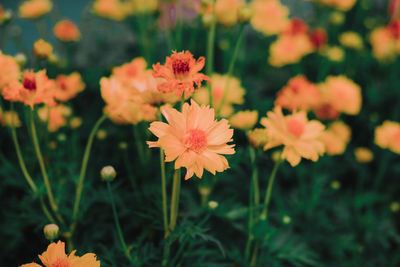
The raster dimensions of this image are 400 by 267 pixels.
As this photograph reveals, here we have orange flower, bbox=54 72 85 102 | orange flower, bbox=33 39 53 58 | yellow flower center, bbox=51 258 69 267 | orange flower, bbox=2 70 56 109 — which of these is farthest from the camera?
orange flower, bbox=54 72 85 102

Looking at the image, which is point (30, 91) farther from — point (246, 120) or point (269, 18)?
point (269, 18)

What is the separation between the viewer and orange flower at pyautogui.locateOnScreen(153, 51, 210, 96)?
29.2 inches

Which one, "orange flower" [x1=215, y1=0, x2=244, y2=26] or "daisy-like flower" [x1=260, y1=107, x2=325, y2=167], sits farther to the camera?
"orange flower" [x1=215, y1=0, x2=244, y2=26]

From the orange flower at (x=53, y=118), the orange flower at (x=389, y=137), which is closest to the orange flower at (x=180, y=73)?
the orange flower at (x=53, y=118)

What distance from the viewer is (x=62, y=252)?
68cm

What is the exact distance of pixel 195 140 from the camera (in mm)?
753

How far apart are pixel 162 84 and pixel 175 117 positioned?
3.4 inches

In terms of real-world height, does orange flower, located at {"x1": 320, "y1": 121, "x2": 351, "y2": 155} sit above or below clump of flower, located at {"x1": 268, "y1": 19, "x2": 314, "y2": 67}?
below

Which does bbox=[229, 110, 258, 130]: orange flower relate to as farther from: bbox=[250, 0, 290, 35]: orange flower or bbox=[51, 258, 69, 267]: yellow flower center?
bbox=[250, 0, 290, 35]: orange flower

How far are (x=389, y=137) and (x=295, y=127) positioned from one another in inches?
26.2

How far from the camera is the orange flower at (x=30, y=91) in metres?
0.83

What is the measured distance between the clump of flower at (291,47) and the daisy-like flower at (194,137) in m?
1.20

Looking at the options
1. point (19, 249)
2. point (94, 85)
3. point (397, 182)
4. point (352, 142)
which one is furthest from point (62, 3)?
point (397, 182)

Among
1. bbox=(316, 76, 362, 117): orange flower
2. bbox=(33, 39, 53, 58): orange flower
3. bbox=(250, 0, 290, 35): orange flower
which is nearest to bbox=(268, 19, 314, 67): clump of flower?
bbox=(250, 0, 290, 35): orange flower
